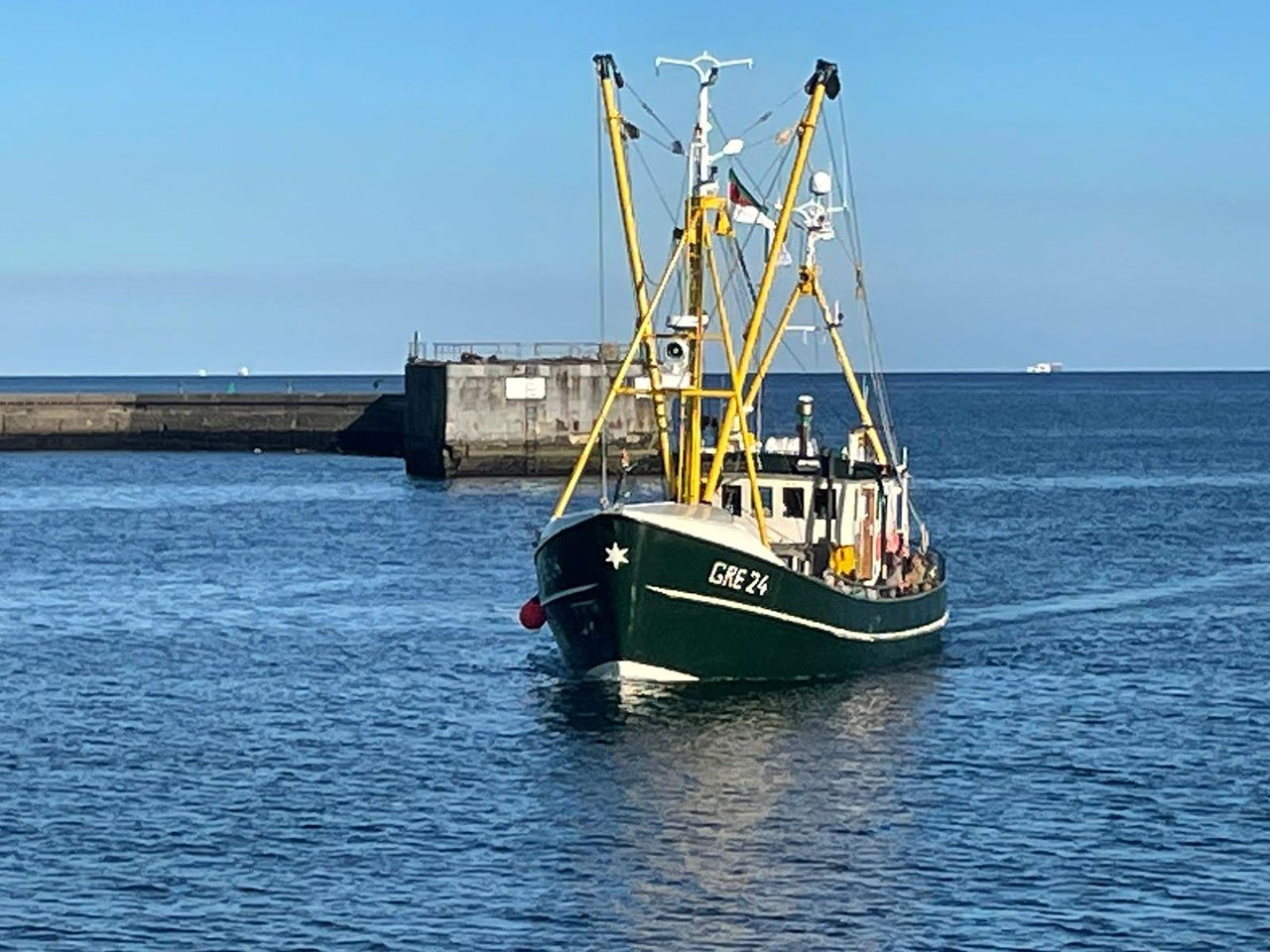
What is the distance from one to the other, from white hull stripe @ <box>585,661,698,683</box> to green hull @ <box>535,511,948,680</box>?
0.08ft

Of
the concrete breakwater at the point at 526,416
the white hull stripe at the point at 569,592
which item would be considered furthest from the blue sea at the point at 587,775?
the concrete breakwater at the point at 526,416

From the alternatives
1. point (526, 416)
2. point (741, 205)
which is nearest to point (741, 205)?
point (741, 205)

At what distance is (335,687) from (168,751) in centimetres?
734

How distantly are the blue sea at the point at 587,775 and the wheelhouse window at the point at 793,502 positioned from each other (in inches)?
169

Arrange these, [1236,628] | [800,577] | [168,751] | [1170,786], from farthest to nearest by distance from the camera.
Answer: [1236,628], [800,577], [168,751], [1170,786]

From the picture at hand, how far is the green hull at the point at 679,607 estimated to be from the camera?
43.2 metres

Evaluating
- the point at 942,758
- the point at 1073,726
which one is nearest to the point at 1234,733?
the point at 1073,726

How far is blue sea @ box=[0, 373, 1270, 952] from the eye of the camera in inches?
1177

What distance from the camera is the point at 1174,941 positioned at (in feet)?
94.6

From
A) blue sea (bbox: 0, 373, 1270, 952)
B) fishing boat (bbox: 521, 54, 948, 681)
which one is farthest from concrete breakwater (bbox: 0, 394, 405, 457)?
fishing boat (bbox: 521, 54, 948, 681)

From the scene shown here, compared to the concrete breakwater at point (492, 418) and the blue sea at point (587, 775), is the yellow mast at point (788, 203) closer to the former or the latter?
the blue sea at point (587, 775)

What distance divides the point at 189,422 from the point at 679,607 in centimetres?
10066

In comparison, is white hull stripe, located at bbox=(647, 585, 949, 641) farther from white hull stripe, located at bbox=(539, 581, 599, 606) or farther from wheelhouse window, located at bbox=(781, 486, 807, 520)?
wheelhouse window, located at bbox=(781, 486, 807, 520)

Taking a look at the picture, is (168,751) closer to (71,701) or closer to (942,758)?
(71,701)
